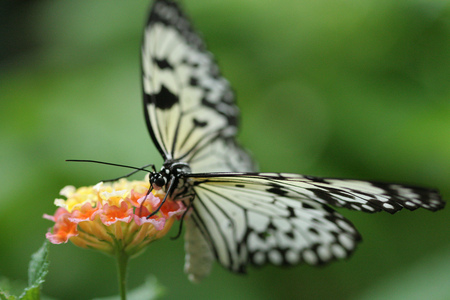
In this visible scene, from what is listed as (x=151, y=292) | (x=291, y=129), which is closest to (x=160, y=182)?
(x=151, y=292)

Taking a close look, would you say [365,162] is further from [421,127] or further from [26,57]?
[26,57]

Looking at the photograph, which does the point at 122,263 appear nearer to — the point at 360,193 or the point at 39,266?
the point at 39,266

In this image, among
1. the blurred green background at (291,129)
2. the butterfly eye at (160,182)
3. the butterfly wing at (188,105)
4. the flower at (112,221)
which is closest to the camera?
the flower at (112,221)

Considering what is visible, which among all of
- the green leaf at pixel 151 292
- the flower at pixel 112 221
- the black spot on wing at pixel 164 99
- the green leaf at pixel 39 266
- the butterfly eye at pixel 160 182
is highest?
the black spot on wing at pixel 164 99

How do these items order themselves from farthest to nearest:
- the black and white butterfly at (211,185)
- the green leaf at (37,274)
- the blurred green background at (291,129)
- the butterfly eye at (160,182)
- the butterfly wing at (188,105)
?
the blurred green background at (291,129), the butterfly wing at (188,105), the black and white butterfly at (211,185), the butterfly eye at (160,182), the green leaf at (37,274)

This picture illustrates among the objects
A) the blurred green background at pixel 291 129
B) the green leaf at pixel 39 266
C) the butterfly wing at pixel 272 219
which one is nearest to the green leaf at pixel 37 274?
the green leaf at pixel 39 266

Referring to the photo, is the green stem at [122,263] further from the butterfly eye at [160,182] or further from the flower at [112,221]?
the butterfly eye at [160,182]

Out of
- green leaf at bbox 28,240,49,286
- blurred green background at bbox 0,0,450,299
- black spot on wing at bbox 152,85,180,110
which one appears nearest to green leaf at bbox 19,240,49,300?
green leaf at bbox 28,240,49,286
